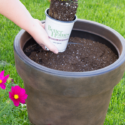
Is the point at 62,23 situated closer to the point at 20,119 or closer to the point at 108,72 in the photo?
the point at 108,72

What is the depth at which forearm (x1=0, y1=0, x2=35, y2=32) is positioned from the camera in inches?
43.8

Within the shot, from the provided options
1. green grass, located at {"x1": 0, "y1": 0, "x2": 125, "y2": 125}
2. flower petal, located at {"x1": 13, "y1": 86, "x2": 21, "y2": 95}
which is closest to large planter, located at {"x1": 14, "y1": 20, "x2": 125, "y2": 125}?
flower petal, located at {"x1": 13, "y1": 86, "x2": 21, "y2": 95}

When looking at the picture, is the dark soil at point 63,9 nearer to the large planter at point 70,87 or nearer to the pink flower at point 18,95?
the large planter at point 70,87

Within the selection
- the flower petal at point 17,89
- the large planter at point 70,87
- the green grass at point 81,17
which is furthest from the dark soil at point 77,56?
the green grass at point 81,17

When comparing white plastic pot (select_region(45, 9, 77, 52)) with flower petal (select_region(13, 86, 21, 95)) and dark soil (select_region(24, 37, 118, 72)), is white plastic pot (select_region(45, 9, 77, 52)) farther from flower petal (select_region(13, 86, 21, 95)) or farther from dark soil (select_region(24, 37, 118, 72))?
flower petal (select_region(13, 86, 21, 95))

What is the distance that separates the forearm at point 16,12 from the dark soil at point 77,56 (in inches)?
9.9

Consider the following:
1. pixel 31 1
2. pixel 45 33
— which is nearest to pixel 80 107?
pixel 45 33

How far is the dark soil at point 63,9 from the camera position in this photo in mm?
1179

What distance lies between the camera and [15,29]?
2.80m

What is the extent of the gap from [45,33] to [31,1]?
8.40ft

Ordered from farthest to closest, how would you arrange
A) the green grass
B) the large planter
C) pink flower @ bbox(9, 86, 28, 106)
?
1. the green grass
2. pink flower @ bbox(9, 86, 28, 106)
3. the large planter

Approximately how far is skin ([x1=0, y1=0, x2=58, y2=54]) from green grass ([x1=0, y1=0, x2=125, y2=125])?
1.63ft

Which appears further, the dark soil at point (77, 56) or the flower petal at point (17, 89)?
the dark soil at point (77, 56)

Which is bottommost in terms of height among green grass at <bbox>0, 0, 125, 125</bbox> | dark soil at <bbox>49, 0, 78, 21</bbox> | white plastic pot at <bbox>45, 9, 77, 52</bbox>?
green grass at <bbox>0, 0, 125, 125</bbox>
